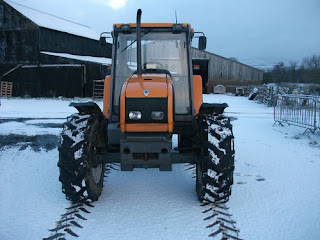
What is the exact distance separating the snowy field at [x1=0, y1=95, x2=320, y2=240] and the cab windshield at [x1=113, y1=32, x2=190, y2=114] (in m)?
1.42

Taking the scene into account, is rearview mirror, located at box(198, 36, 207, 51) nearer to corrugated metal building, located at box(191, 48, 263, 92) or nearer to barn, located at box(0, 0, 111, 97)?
barn, located at box(0, 0, 111, 97)

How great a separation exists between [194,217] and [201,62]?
32.2 metres

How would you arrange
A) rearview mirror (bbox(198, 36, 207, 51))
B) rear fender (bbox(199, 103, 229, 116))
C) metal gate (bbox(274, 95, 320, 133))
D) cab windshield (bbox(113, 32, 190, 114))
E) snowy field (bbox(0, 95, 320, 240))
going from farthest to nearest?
metal gate (bbox(274, 95, 320, 133)) → rearview mirror (bbox(198, 36, 207, 51)) → cab windshield (bbox(113, 32, 190, 114)) → rear fender (bbox(199, 103, 229, 116)) → snowy field (bbox(0, 95, 320, 240))

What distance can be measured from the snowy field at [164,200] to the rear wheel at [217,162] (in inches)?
11.1

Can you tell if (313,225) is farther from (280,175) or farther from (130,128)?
(130,128)

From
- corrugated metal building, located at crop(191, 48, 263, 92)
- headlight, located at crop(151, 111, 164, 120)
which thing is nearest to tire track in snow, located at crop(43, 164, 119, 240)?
headlight, located at crop(151, 111, 164, 120)

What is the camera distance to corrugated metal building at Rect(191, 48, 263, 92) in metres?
34.9

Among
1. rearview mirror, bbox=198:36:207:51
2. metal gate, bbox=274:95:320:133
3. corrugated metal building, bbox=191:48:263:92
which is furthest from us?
corrugated metal building, bbox=191:48:263:92

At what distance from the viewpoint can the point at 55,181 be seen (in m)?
5.26

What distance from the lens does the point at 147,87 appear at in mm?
4094

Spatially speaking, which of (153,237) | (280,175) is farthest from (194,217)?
(280,175)

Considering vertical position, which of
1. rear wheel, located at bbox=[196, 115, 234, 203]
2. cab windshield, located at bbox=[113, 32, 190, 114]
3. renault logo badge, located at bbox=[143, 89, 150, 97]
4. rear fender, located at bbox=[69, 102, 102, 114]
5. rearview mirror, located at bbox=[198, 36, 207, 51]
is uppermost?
rearview mirror, located at bbox=[198, 36, 207, 51]

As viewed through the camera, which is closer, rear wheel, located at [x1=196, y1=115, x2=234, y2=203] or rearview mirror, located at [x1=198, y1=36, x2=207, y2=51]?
rear wheel, located at [x1=196, y1=115, x2=234, y2=203]

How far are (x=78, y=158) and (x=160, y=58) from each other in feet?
7.07
